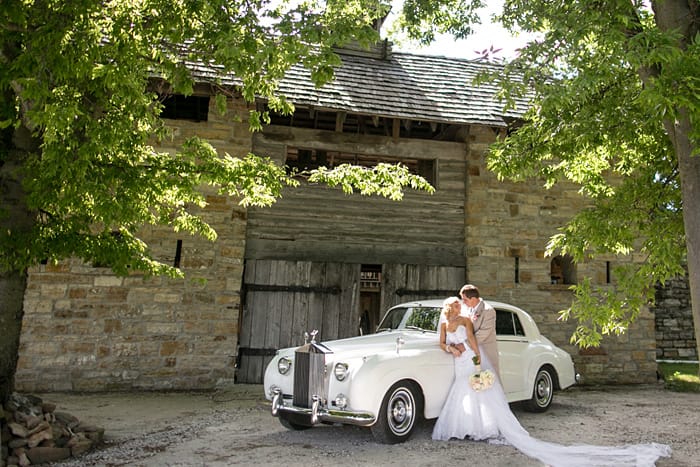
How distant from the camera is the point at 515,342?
24.1 ft

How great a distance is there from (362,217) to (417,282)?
5.22 feet

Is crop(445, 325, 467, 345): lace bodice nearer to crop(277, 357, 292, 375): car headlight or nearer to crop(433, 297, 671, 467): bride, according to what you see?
crop(433, 297, 671, 467): bride

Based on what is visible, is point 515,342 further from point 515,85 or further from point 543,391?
point 515,85

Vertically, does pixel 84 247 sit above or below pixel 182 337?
above

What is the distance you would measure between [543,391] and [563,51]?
4788mm

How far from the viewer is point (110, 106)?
205 inches

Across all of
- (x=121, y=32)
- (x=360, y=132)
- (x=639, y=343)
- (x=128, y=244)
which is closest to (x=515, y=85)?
(x=121, y=32)

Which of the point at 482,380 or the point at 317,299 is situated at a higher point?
the point at 317,299

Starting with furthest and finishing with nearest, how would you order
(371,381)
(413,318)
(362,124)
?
(362,124)
(413,318)
(371,381)

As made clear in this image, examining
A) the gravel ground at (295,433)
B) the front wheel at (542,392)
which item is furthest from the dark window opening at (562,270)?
the front wheel at (542,392)

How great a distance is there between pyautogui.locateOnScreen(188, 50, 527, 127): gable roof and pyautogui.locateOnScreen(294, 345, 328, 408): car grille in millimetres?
5025

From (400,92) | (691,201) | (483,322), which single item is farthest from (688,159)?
(400,92)

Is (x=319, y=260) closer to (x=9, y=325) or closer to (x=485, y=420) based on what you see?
(x=485, y=420)

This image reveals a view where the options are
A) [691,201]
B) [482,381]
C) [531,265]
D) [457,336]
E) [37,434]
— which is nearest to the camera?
[691,201]
